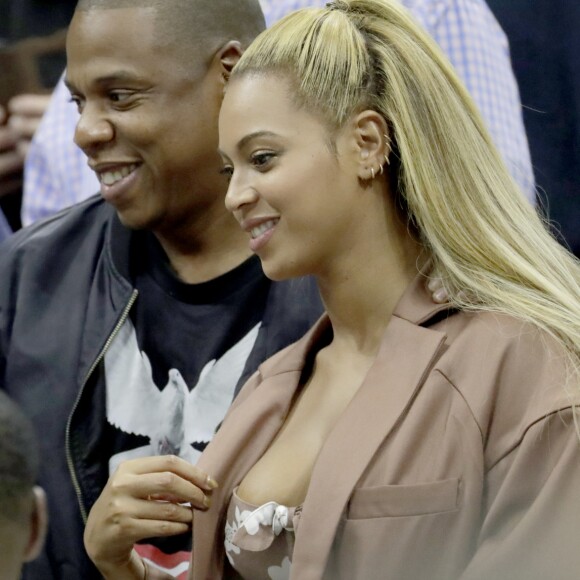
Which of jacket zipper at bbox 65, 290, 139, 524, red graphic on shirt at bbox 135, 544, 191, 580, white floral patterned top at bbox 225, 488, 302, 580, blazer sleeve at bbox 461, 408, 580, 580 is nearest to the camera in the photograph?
blazer sleeve at bbox 461, 408, 580, 580

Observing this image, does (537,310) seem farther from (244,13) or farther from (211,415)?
(244,13)

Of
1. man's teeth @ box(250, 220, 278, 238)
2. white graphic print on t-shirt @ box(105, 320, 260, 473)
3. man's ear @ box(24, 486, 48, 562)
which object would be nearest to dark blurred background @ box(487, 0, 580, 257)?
white graphic print on t-shirt @ box(105, 320, 260, 473)

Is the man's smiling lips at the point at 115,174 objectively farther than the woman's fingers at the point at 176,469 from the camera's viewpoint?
Yes

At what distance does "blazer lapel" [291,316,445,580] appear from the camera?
1.63 meters

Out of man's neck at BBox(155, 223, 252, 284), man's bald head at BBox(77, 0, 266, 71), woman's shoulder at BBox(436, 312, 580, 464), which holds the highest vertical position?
man's bald head at BBox(77, 0, 266, 71)

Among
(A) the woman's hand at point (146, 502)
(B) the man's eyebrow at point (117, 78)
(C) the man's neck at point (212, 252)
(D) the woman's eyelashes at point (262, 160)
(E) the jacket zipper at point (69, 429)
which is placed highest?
(D) the woman's eyelashes at point (262, 160)

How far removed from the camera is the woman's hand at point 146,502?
1739mm

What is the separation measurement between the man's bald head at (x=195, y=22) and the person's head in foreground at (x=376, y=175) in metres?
0.41

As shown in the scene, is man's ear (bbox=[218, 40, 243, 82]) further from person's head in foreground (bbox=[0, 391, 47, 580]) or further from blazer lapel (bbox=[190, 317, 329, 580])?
person's head in foreground (bbox=[0, 391, 47, 580])

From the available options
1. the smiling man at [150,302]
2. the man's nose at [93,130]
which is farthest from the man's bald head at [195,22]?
the man's nose at [93,130]

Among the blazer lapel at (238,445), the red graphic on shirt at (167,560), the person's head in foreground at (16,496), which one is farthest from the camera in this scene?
the red graphic on shirt at (167,560)

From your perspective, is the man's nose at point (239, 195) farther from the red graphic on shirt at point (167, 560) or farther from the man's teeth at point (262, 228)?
the red graphic on shirt at point (167, 560)

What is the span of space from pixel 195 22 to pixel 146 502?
2.81 ft

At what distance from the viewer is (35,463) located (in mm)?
1391
